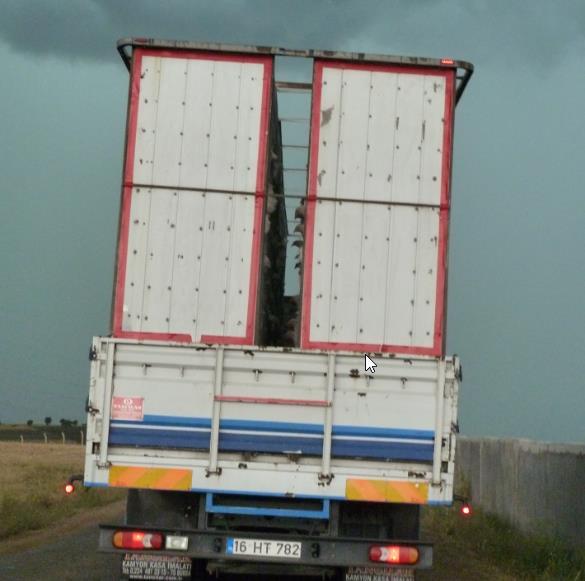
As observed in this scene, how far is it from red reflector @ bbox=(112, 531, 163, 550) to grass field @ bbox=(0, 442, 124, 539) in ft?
29.2

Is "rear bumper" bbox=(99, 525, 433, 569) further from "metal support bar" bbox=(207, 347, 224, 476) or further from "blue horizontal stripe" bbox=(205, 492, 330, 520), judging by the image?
"metal support bar" bbox=(207, 347, 224, 476)

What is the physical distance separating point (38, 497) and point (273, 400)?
16.7m

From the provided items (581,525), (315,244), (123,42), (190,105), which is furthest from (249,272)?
(581,525)

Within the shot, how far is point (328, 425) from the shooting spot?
10750 millimetres

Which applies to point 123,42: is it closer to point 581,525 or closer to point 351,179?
point 351,179

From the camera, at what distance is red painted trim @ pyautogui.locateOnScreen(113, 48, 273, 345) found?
11.2 m

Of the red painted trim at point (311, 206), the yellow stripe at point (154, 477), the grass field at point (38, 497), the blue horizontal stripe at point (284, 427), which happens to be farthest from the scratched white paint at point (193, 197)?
the grass field at point (38, 497)

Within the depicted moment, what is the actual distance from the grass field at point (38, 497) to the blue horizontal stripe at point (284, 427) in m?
9.27

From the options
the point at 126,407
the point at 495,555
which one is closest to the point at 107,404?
the point at 126,407

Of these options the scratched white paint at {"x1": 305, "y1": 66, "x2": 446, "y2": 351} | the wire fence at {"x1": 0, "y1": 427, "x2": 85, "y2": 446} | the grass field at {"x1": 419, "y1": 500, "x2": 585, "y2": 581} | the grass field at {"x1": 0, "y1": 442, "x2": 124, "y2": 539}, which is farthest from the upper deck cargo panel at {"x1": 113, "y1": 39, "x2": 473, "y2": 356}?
the wire fence at {"x1": 0, "y1": 427, "x2": 85, "y2": 446}

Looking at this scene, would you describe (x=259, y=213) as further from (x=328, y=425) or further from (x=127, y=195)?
(x=328, y=425)

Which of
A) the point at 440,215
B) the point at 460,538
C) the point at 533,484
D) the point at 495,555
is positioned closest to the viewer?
the point at 440,215

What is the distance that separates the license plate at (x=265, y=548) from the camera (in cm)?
1086

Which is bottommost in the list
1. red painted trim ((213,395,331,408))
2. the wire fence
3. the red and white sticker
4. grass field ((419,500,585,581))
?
the wire fence
